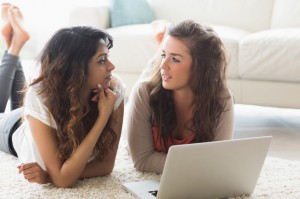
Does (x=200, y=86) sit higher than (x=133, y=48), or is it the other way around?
(x=200, y=86)

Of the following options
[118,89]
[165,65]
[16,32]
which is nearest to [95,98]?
[118,89]

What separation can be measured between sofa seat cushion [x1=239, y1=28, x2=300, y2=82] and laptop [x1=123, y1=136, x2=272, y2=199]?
3.52 feet

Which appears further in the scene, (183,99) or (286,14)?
(286,14)

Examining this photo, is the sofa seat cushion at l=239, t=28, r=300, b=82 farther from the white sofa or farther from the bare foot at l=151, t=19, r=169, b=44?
the bare foot at l=151, t=19, r=169, b=44

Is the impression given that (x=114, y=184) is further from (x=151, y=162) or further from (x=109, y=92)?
(x=109, y=92)

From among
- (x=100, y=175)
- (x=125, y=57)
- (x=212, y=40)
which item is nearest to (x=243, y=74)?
(x=125, y=57)

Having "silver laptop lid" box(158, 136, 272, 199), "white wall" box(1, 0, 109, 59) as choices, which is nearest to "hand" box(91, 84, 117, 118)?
"silver laptop lid" box(158, 136, 272, 199)

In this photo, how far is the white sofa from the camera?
260cm

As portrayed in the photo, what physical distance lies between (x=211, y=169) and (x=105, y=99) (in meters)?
0.44

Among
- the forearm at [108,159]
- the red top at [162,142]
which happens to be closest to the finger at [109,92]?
the forearm at [108,159]

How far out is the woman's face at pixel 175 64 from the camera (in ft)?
5.66

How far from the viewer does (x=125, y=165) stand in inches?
78.1

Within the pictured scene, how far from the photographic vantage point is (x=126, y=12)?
10.9 feet

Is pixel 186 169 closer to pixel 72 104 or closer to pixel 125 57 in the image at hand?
pixel 72 104
